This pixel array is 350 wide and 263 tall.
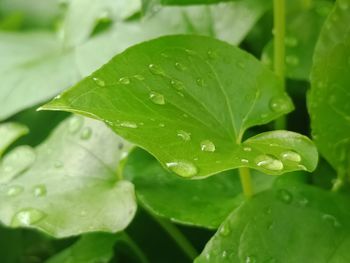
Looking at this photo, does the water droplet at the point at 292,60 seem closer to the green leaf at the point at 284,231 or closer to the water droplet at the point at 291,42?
the water droplet at the point at 291,42

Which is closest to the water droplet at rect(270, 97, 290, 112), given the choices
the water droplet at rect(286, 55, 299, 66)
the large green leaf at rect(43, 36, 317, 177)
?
the large green leaf at rect(43, 36, 317, 177)

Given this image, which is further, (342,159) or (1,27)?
(1,27)

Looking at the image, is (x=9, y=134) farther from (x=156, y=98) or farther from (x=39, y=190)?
(x=156, y=98)

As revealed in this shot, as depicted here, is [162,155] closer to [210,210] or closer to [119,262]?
[210,210]

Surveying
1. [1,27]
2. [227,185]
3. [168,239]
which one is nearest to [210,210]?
[227,185]

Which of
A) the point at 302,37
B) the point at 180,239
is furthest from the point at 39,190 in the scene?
the point at 302,37

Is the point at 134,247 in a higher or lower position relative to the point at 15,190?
lower

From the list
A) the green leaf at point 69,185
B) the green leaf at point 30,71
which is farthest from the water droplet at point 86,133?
the green leaf at point 30,71
